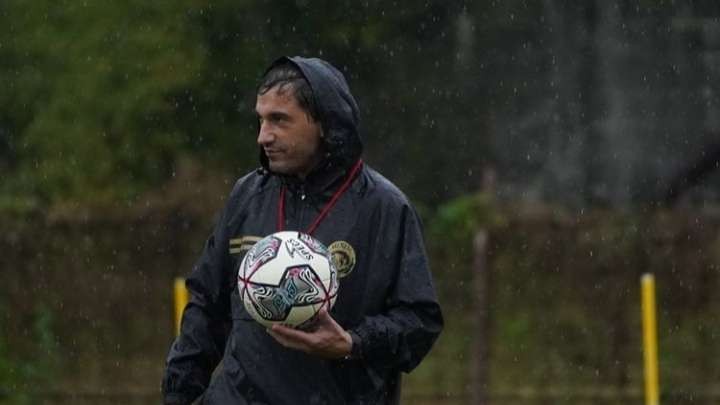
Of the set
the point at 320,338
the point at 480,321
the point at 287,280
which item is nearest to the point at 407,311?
the point at 320,338

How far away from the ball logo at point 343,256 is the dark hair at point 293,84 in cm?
36

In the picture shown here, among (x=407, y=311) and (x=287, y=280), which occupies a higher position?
(x=287, y=280)

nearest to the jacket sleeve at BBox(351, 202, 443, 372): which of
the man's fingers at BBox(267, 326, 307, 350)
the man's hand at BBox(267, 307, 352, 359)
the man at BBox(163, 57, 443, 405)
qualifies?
the man at BBox(163, 57, 443, 405)

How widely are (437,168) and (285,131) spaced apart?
14.4m

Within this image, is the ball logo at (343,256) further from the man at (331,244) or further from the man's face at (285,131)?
the man's face at (285,131)

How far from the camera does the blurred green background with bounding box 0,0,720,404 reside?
12.6 m

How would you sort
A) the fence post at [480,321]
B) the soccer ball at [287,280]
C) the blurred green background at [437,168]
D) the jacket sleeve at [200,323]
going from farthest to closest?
the blurred green background at [437,168], the fence post at [480,321], the jacket sleeve at [200,323], the soccer ball at [287,280]

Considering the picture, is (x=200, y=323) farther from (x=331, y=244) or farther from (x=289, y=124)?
(x=289, y=124)

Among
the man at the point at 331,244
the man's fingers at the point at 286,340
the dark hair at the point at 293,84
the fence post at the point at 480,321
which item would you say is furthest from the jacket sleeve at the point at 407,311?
the fence post at the point at 480,321

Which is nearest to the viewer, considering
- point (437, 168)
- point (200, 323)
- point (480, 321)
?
point (200, 323)

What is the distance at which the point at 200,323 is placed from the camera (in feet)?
17.9

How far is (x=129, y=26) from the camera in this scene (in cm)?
1789

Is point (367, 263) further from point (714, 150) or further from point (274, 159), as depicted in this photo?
point (714, 150)

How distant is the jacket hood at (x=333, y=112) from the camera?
17.1ft
